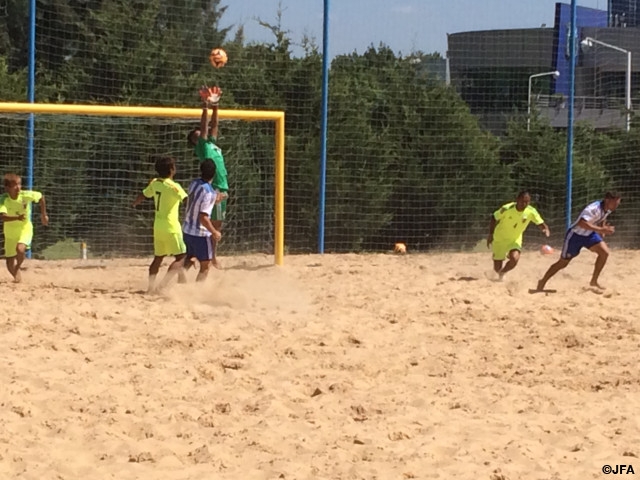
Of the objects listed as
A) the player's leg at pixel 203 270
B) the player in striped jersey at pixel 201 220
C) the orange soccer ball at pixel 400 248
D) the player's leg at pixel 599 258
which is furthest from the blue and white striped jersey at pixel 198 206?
the orange soccer ball at pixel 400 248

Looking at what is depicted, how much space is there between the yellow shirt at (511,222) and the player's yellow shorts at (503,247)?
2 cm

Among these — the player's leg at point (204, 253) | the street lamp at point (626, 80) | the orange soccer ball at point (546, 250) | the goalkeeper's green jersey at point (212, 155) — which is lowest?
the orange soccer ball at point (546, 250)

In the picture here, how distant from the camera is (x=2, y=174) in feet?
41.2

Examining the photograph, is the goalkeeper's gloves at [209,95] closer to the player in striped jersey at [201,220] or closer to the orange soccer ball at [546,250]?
the player in striped jersey at [201,220]

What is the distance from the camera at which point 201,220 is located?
9617 mm

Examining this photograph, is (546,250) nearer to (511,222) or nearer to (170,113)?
(511,222)

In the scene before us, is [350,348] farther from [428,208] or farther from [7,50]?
[7,50]

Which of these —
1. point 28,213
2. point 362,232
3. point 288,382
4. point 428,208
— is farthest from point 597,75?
point 288,382

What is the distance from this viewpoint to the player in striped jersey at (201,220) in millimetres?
9645

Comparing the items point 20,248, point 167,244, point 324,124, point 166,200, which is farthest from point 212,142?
point 324,124

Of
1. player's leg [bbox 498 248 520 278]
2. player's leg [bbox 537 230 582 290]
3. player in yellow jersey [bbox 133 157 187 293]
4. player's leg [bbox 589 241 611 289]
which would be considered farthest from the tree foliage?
player's leg [bbox 589 241 611 289]

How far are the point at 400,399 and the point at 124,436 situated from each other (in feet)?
5.88

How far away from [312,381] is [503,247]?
5815 mm

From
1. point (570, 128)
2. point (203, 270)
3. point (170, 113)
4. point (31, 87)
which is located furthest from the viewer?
point (570, 128)
